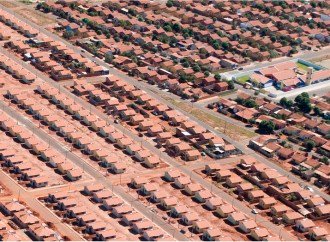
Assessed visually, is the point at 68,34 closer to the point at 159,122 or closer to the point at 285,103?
the point at 159,122

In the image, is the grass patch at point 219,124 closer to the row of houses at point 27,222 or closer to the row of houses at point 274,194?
the row of houses at point 274,194

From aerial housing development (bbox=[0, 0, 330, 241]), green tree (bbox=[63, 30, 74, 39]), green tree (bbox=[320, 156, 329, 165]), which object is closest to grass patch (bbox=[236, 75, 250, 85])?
aerial housing development (bbox=[0, 0, 330, 241])

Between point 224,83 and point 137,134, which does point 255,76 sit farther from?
point 137,134

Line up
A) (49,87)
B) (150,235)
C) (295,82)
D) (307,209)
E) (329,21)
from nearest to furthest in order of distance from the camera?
(150,235) < (307,209) < (49,87) < (295,82) < (329,21)

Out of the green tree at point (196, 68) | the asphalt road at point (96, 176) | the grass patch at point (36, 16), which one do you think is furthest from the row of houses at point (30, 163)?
the grass patch at point (36, 16)

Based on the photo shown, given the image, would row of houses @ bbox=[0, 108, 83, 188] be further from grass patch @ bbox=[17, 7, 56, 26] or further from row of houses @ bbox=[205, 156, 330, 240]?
grass patch @ bbox=[17, 7, 56, 26]

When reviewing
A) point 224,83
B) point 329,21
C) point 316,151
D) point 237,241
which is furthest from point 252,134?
point 329,21

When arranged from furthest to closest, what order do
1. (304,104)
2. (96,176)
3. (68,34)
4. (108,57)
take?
1. (68,34)
2. (108,57)
3. (304,104)
4. (96,176)

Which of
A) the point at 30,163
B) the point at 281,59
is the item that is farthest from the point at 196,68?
the point at 30,163
